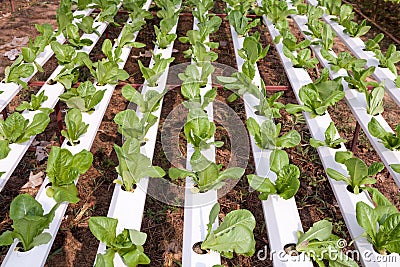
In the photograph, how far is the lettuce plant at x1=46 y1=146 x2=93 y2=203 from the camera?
1754 mm

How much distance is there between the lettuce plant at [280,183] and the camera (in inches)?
69.0

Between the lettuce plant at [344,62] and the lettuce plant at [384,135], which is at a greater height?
the lettuce plant at [384,135]

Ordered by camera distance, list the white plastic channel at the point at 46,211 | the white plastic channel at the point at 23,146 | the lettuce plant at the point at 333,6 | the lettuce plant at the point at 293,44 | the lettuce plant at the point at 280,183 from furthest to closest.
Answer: the lettuce plant at the point at 333,6 → the lettuce plant at the point at 293,44 → the white plastic channel at the point at 23,146 → the lettuce plant at the point at 280,183 → the white plastic channel at the point at 46,211

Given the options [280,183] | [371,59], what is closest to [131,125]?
[280,183]

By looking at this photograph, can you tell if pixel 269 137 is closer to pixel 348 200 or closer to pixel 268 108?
pixel 268 108

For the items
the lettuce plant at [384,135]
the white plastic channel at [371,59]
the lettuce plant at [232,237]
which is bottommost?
the white plastic channel at [371,59]

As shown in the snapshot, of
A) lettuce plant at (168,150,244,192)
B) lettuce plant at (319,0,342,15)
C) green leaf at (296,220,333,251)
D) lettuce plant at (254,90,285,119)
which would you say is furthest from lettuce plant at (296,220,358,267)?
lettuce plant at (319,0,342,15)

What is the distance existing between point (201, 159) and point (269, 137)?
35 cm

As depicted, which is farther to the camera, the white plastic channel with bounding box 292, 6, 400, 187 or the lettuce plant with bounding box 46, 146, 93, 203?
the white plastic channel with bounding box 292, 6, 400, 187

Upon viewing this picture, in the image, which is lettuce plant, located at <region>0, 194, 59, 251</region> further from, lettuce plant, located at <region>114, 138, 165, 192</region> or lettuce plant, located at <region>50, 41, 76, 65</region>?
lettuce plant, located at <region>50, 41, 76, 65</region>

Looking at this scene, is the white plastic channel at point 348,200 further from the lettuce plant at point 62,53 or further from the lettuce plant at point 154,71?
the lettuce plant at point 62,53

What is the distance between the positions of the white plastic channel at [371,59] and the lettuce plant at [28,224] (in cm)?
178

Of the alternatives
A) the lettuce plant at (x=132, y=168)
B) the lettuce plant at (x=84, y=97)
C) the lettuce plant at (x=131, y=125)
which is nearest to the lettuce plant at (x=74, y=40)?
the lettuce plant at (x=84, y=97)

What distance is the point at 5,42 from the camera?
13.6 feet
